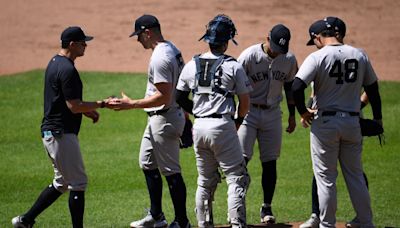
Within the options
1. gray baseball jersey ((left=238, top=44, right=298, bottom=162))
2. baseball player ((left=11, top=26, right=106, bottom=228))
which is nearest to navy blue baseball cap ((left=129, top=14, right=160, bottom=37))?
baseball player ((left=11, top=26, right=106, bottom=228))

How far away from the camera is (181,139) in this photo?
9695 millimetres

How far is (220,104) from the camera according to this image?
8.70 metres

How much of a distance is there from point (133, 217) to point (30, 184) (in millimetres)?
2443

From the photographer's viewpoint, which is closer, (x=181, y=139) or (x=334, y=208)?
(x=334, y=208)

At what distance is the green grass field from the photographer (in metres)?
11.0

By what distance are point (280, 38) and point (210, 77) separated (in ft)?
4.17

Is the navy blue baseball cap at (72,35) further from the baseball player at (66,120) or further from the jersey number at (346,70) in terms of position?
the jersey number at (346,70)

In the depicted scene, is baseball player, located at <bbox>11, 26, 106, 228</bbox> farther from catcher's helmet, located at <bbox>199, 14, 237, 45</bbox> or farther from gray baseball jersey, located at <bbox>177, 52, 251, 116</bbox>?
catcher's helmet, located at <bbox>199, 14, 237, 45</bbox>

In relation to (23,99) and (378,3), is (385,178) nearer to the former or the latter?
(23,99)

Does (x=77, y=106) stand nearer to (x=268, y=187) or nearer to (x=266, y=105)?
(x=266, y=105)

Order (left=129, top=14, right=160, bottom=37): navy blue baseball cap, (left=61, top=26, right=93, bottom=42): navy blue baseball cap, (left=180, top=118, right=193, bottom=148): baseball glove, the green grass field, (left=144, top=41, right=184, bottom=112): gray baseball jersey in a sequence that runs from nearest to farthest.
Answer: (left=61, top=26, right=93, bottom=42): navy blue baseball cap, (left=144, top=41, right=184, bottom=112): gray baseball jersey, (left=129, top=14, right=160, bottom=37): navy blue baseball cap, (left=180, top=118, right=193, bottom=148): baseball glove, the green grass field

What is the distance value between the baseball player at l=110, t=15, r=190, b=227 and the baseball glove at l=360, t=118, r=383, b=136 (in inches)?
72.5

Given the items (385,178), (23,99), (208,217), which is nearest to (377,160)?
(385,178)

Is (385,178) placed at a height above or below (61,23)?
below
